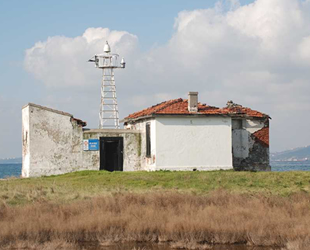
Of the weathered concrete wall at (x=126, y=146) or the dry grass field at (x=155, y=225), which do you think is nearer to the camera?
the dry grass field at (x=155, y=225)

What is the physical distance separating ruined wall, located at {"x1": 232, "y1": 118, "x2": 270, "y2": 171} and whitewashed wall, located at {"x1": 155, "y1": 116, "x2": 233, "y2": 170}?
161 centimetres

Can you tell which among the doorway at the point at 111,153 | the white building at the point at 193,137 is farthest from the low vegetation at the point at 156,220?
the doorway at the point at 111,153

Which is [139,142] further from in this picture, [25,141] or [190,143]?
[25,141]

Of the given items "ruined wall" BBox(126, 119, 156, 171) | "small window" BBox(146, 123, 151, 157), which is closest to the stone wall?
"ruined wall" BBox(126, 119, 156, 171)

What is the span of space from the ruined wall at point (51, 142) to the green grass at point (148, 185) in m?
3.14

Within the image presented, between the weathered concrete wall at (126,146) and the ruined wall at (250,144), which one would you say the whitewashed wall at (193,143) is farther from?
the weathered concrete wall at (126,146)

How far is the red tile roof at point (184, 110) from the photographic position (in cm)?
3162

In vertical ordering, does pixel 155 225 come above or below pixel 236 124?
below

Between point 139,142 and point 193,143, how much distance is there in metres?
3.29

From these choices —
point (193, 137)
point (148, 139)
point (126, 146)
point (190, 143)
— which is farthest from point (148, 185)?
point (126, 146)

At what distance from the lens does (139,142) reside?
1294 inches

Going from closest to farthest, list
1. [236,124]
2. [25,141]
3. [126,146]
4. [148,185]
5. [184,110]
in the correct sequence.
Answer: [148,185] → [184,110] → [126,146] → [25,141] → [236,124]

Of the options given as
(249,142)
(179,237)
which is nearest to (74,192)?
(179,237)

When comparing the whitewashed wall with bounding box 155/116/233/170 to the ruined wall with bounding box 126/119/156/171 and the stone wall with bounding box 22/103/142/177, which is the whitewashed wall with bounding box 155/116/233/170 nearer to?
the ruined wall with bounding box 126/119/156/171
